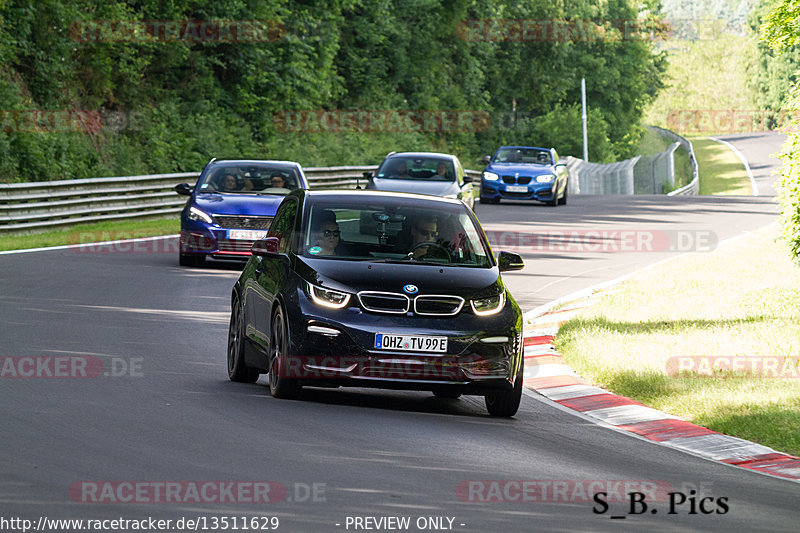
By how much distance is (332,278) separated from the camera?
400 inches

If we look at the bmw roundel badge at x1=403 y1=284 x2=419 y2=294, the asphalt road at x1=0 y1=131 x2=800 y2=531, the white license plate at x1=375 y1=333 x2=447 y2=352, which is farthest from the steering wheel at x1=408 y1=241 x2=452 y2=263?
the asphalt road at x1=0 y1=131 x2=800 y2=531

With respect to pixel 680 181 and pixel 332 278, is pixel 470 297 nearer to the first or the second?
pixel 332 278

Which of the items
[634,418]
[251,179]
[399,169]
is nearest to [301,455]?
[634,418]

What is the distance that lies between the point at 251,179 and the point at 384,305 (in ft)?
41.3

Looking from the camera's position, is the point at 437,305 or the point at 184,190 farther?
the point at 184,190

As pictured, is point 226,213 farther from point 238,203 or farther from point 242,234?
point 242,234

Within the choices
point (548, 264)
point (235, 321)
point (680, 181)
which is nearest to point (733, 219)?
point (548, 264)

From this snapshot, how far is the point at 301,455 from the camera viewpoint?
8.21 meters

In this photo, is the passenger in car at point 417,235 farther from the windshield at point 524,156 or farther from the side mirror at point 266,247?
the windshield at point 524,156

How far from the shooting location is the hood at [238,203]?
2105 cm

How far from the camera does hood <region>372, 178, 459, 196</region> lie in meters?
28.1

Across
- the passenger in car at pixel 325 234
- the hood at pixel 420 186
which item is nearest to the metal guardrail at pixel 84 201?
the hood at pixel 420 186

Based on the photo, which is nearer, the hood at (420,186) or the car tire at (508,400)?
the car tire at (508,400)

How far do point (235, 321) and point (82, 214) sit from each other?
19173 mm
